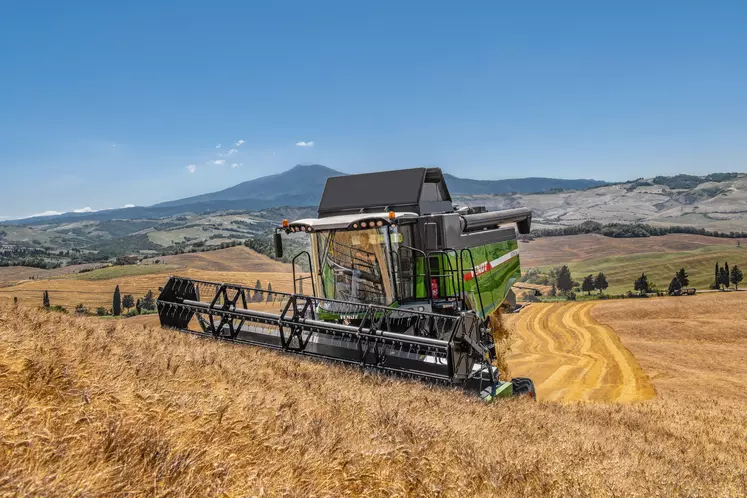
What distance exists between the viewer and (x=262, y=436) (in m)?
3.46

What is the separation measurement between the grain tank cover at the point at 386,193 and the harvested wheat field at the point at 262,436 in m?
4.22

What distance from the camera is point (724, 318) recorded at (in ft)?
92.3

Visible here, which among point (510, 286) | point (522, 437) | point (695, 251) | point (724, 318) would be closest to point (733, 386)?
point (510, 286)

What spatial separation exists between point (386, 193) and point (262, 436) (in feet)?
23.7

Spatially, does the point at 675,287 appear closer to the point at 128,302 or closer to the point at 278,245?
the point at 128,302

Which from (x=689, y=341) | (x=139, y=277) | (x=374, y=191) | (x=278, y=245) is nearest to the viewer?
(x=278, y=245)

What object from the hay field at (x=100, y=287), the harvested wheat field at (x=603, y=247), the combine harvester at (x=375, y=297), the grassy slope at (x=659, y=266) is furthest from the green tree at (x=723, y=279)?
the combine harvester at (x=375, y=297)

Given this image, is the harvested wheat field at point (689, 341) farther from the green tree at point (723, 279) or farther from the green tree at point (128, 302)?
the green tree at point (128, 302)

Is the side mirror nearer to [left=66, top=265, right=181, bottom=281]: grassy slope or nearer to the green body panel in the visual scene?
the green body panel

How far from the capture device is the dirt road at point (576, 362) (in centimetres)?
1593

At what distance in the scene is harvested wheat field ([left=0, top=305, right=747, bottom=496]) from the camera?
2.60 m

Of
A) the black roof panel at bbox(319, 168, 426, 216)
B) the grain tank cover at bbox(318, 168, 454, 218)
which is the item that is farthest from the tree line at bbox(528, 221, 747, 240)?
the black roof panel at bbox(319, 168, 426, 216)

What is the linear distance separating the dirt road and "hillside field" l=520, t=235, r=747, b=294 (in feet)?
160

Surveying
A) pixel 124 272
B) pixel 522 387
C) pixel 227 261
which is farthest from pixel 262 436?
pixel 227 261
